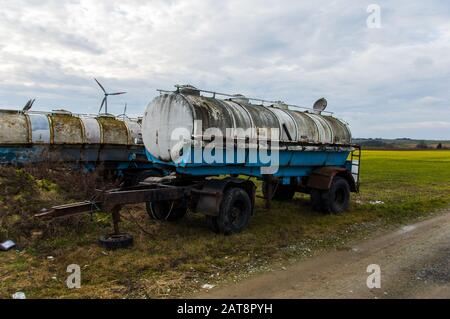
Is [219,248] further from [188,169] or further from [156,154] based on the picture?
[156,154]

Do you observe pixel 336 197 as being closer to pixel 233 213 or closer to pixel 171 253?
pixel 233 213

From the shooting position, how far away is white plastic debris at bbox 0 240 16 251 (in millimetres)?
7031

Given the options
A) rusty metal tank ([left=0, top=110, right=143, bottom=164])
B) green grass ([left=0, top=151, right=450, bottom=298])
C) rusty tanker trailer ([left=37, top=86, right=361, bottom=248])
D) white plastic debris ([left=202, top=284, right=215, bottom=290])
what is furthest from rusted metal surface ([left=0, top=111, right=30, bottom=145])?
white plastic debris ([left=202, top=284, right=215, bottom=290])

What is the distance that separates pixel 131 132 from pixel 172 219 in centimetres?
615

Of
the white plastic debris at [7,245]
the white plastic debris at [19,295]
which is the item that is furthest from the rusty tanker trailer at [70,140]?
the white plastic debris at [19,295]

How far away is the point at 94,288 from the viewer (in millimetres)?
5449

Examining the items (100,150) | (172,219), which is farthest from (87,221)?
(100,150)

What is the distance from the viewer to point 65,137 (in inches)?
512

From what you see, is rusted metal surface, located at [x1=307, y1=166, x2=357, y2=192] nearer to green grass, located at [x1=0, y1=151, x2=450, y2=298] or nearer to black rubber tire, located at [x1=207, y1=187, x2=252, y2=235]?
green grass, located at [x1=0, y1=151, x2=450, y2=298]

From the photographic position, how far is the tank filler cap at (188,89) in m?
8.56

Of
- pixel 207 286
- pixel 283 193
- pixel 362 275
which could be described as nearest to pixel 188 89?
pixel 207 286

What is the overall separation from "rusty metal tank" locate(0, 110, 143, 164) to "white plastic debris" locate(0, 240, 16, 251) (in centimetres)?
479

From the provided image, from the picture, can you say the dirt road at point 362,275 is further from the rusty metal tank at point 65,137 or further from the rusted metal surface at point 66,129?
the rusted metal surface at point 66,129

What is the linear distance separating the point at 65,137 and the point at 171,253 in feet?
25.5
